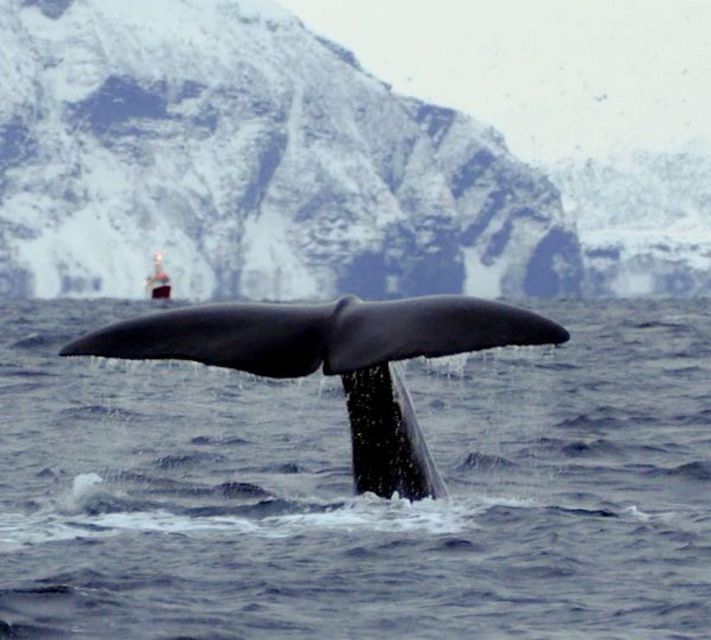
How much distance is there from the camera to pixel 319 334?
673 cm

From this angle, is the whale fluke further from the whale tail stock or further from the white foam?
the white foam

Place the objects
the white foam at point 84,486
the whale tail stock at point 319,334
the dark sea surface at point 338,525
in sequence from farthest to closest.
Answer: the white foam at point 84,486, the dark sea surface at point 338,525, the whale tail stock at point 319,334

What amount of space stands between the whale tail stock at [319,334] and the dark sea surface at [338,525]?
0.70 ft

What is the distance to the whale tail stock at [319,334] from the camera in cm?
627

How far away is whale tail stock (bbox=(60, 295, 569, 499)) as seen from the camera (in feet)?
20.6

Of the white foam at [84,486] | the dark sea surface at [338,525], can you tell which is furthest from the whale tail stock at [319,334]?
the white foam at [84,486]

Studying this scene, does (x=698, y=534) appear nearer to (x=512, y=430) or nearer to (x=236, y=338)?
(x=236, y=338)

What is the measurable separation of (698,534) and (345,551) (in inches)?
76.6

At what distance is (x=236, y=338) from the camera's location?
6.80 m

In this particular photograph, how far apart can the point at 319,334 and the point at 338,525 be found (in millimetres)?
2039

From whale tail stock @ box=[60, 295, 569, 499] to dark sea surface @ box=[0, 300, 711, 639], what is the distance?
0.21m

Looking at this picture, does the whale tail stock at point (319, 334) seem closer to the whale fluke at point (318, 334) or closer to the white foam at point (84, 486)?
the whale fluke at point (318, 334)

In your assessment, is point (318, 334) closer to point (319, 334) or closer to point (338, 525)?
point (319, 334)

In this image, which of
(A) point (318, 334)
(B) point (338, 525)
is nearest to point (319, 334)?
(A) point (318, 334)
